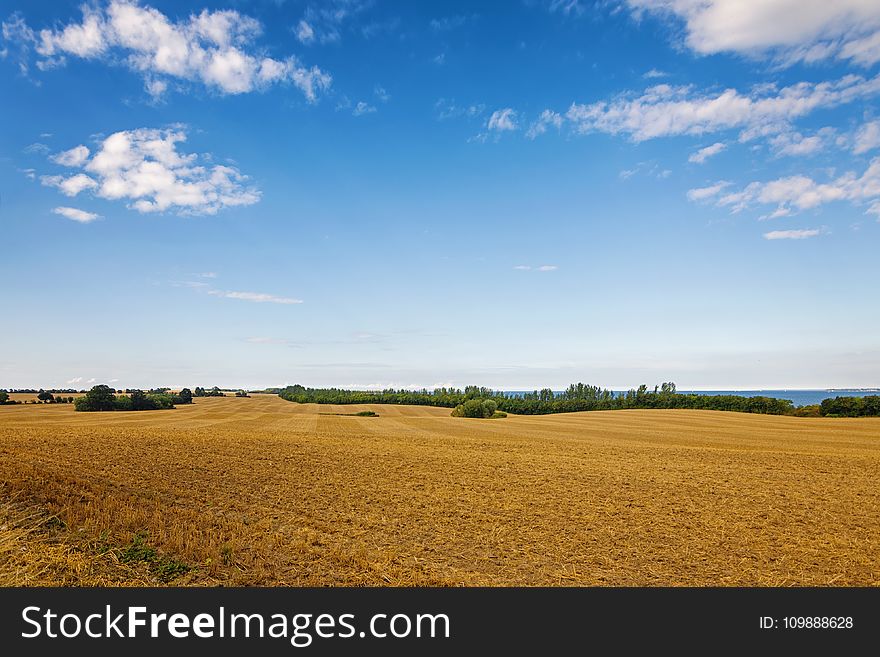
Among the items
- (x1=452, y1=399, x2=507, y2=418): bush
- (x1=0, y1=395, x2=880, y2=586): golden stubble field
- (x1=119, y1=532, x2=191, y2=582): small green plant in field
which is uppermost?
(x1=119, y1=532, x2=191, y2=582): small green plant in field

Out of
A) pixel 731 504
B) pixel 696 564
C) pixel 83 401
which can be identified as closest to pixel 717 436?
pixel 731 504

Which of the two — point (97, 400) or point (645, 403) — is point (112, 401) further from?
point (645, 403)

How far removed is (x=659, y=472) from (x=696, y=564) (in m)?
17.6

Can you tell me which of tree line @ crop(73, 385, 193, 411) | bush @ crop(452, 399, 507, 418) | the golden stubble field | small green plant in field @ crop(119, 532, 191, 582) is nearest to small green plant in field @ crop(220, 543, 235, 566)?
the golden stubble field

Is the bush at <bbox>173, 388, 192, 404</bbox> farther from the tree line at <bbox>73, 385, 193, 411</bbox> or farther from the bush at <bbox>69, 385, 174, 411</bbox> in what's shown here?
the bush at <bbox>69, 385, 174, 411</bbox>

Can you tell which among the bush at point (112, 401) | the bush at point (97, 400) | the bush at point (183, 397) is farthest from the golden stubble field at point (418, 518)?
the bush at point (183, 397)

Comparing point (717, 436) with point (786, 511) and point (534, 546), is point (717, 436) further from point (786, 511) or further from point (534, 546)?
point (534, 546)

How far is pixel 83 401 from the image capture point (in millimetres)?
83938

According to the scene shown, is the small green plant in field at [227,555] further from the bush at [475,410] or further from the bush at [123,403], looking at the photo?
the bush at [475,410]

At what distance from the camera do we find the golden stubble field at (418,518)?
12914 millimetres

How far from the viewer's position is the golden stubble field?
12.9 metres

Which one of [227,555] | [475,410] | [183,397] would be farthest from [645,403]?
[227,555]

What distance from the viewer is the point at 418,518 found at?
18734 mm

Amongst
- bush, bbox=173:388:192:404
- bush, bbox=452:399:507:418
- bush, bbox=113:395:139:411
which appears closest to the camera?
bush, bbox=113:395:139:411
